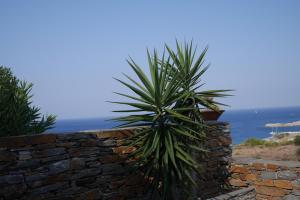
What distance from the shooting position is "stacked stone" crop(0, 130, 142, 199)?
3.43 metres

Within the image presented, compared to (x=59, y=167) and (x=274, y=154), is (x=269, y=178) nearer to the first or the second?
(x=59, y=167)

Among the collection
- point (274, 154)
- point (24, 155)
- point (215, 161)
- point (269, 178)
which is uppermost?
point (24, 155)

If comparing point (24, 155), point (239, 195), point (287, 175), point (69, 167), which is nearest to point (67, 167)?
point (69, 167)

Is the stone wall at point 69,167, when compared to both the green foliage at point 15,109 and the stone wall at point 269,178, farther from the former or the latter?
the stone wall at point 269,178

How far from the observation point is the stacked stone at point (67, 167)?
11.3ft

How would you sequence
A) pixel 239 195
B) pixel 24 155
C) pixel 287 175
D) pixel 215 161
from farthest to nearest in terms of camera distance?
pixel 215 161 → pixel 287 175 → pixel 239 195 → pixel 24 155

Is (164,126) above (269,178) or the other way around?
above

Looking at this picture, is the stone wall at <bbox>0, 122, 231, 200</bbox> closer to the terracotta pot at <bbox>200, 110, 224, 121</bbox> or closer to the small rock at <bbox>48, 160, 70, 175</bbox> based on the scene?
the small rock at <bbox>48, 160, 70, 175</bbox>

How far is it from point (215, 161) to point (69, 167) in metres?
3.02

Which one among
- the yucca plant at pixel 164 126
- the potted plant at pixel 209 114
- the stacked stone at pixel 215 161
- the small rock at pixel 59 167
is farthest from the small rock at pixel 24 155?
the potted plant at pixel 209 114

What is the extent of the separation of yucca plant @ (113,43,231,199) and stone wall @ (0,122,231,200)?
0.29m

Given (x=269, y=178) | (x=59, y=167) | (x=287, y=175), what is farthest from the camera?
(x=269, y=178)

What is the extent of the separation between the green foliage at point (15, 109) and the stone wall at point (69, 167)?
0.65 m

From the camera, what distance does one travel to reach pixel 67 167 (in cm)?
388
